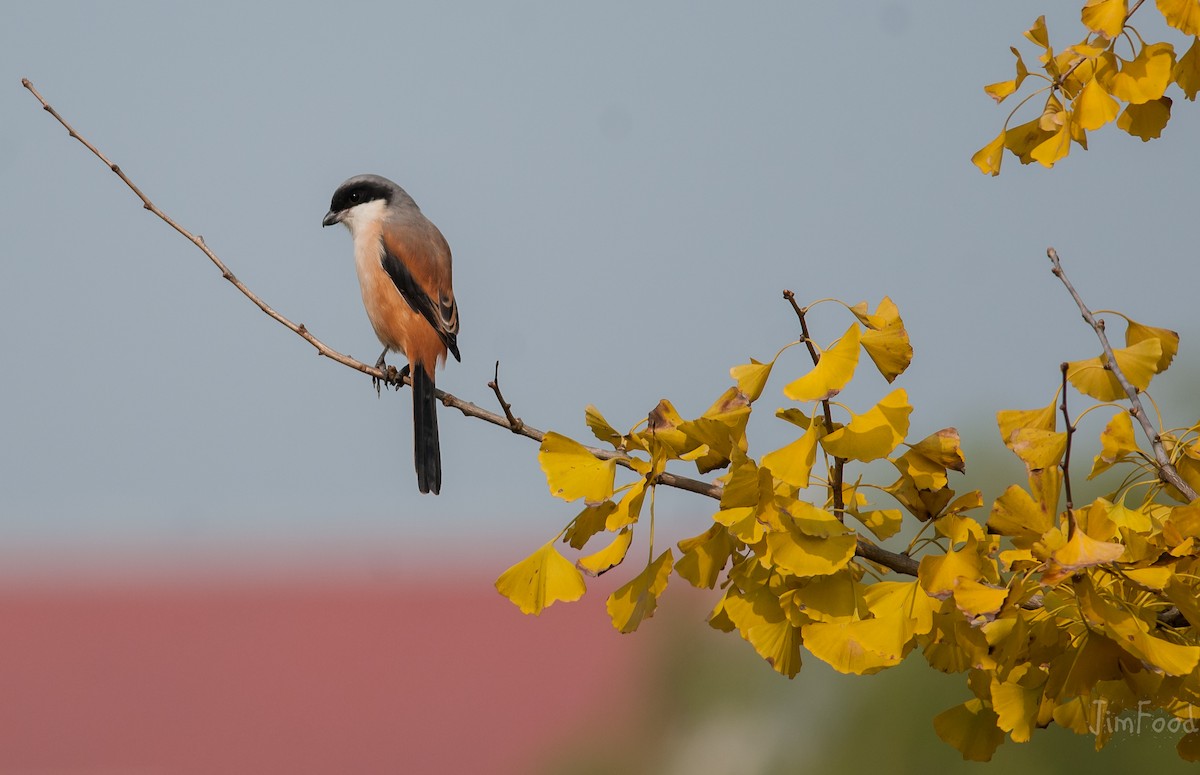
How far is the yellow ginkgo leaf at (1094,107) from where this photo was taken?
75.8 inches

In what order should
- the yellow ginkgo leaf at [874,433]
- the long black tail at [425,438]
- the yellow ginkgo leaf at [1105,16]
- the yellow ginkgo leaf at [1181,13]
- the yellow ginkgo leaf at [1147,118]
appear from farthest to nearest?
the long black tail at [425,438] < the yellow ginkgo leaf at [1147,118] < the yellow ginkgo leaf at [1105,16] < the yellow ginkgo leaf at [1181,13] < the yellow ginkgo leaf at [874,433]

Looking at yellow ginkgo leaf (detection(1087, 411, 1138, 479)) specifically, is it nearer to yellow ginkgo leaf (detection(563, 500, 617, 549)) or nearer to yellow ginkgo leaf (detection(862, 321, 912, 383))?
yellow ginkgo leaf (detection(862, 321, 912, 383))

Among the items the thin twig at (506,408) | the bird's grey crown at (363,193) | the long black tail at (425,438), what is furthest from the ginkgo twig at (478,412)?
the bird's grey crown at (363,193)

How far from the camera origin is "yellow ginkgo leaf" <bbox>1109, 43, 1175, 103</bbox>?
1.92m

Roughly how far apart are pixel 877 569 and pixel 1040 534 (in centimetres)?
32

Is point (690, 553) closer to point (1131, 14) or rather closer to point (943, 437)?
point (943, 437)

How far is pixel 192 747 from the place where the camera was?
22.7 meters

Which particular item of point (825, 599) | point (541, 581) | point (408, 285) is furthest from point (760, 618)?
point (408, 285)

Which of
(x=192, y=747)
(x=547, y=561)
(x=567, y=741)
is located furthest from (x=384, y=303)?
(x=192, y=747)

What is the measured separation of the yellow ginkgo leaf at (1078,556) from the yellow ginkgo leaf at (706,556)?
0.49m

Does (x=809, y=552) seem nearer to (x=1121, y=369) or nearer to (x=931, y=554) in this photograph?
(x=931, y=554)

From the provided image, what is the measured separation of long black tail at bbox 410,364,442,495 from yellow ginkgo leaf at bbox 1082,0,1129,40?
128 inches

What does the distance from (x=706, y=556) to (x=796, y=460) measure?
209 mm

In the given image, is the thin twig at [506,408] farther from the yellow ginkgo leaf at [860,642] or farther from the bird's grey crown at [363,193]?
the bird's grey crown at [363,193]
